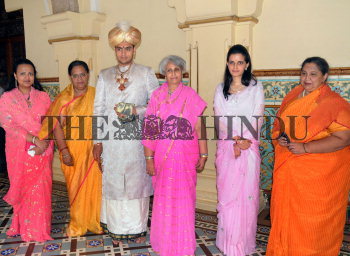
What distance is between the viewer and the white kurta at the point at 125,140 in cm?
275

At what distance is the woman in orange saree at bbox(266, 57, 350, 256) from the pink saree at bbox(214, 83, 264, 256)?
208 millimetres

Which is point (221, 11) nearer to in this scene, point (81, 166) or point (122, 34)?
point (122, 34)

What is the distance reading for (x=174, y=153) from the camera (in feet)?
8.39

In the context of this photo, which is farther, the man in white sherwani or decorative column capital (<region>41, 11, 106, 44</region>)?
decorative column capital (<region>41, 11, 106, 44</region>)

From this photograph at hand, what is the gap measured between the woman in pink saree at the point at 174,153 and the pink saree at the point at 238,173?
16 centimetres

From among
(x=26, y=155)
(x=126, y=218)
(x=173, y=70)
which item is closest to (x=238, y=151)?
(x=173, y=70)

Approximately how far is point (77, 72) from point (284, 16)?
193 centimetres

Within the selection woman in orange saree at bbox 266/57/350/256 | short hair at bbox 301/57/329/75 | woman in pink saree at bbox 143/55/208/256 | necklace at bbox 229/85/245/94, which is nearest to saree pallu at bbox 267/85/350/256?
woman in orange saree at bbox 266/57/350/256

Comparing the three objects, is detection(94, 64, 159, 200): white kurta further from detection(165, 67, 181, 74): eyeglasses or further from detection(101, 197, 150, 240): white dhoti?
detection(165, 67, 181, 74): eyeglasses

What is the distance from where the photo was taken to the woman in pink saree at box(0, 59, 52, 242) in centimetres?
296

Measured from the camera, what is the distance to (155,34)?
13.4ft

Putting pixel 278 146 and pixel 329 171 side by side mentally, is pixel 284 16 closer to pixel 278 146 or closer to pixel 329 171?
pixel 278 146

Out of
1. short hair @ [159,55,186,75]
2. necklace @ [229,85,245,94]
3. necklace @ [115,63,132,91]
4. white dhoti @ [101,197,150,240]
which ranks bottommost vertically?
white dhoti @ [101,197,150,240]

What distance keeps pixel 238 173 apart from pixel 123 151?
2.94 feet
